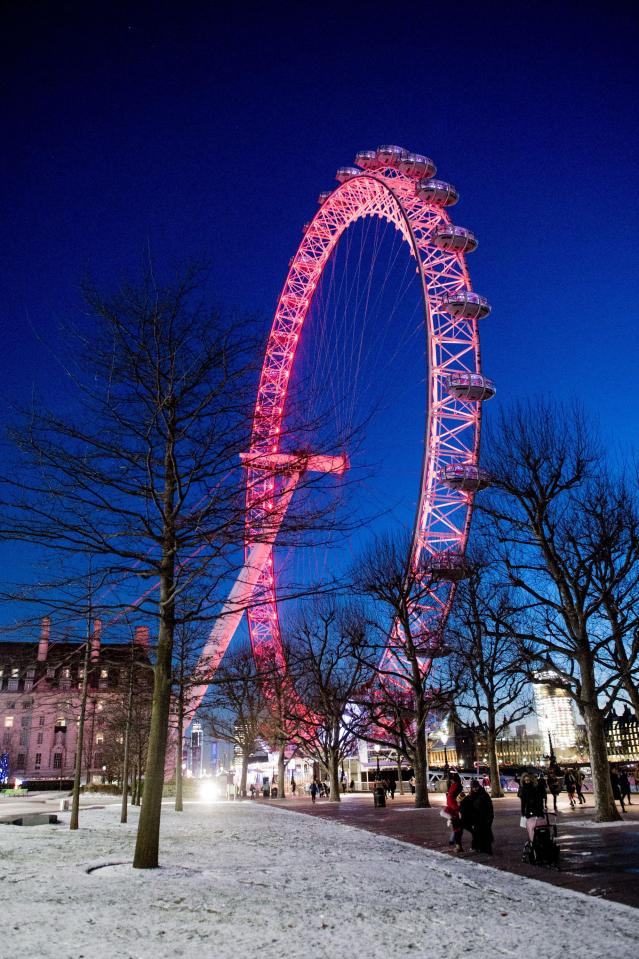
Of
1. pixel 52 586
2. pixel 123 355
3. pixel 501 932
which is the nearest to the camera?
pixel 501 932

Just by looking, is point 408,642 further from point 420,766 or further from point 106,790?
point 106,790

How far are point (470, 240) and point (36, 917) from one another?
105 feet

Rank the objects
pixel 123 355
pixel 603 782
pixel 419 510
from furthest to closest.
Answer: pixel 419 510
pixel 603 782
pixel 123 355

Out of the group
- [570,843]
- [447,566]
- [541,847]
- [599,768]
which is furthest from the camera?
[447,566]

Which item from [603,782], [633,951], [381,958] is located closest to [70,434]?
[381,958]

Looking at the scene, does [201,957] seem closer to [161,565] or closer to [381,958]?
[381,958]

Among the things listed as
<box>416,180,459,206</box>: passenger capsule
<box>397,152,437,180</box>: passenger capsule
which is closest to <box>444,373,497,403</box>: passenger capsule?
<box>416,180,459,206</box>: passenger capsule

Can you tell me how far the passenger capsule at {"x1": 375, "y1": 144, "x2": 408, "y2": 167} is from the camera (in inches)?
1356

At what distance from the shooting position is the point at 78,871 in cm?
822

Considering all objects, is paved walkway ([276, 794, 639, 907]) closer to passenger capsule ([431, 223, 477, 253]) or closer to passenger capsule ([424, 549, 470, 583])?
passenger capsule ([424, 549, 470, 583])

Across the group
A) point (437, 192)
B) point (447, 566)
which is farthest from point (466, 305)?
point (447, 566)

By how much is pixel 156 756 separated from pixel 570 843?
7.17 metres

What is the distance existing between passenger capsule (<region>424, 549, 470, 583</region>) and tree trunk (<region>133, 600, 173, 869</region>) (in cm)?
1736

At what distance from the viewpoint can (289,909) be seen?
250 inches
